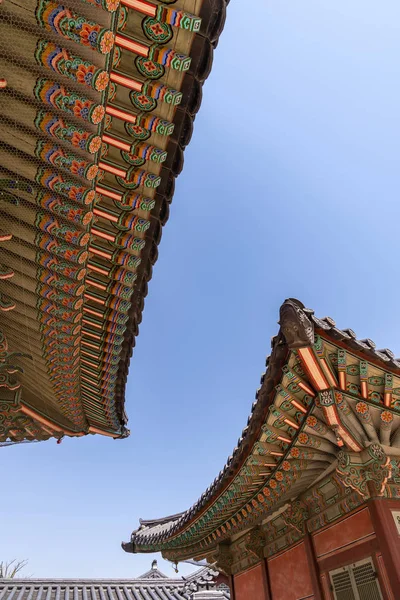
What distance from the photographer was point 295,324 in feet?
17.3

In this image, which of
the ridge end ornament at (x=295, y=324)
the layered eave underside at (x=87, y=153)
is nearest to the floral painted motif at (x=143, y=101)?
the layered eave underside at (x=87, y=153)

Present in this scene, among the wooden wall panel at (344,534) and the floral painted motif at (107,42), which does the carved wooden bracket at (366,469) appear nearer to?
the wooden wall panel at (344,534)

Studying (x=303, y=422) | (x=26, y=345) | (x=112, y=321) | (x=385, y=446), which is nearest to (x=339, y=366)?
(x=303, y=422)

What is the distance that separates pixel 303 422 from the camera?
264 inches

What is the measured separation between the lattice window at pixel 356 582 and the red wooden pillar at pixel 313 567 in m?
0.40

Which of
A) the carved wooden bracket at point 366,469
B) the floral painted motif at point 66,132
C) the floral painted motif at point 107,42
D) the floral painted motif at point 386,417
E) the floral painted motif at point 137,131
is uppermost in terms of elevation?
the floral painted motif at point 137,131

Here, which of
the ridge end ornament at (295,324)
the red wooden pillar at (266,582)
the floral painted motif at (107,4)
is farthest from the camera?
the red wooden pillar at (266,582)

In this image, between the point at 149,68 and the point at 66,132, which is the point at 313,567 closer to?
the point at 66,132

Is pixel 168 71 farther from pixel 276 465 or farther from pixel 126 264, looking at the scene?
pixel 276 465

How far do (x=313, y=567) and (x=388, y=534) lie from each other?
2.42 meters

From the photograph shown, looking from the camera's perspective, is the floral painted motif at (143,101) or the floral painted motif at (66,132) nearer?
the floral painted motif at (66,132)

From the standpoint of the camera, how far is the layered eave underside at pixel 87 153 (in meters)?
3.55

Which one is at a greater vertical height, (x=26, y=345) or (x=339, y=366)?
(x=26, y=345)

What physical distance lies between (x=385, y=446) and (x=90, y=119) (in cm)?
615
